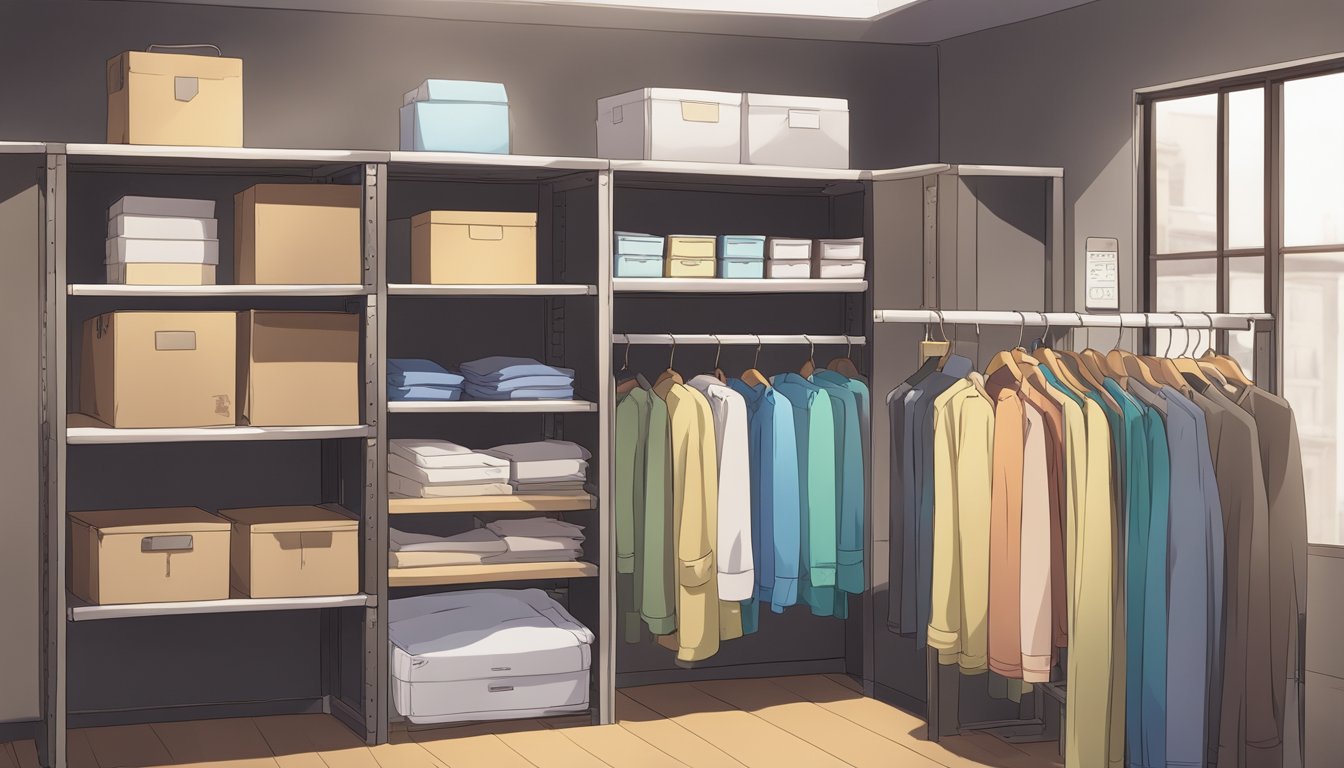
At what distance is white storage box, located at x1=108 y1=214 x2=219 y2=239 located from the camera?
14.4 feet

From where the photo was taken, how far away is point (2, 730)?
4609 mm

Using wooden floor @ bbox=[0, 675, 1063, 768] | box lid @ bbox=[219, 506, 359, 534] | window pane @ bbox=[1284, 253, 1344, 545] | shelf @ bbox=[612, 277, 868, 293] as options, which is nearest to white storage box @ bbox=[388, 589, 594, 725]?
wooden floor @ bbox=[0, 675, 1063, 768]

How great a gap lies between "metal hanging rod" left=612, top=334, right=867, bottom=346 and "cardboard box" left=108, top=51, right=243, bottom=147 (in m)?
1.48

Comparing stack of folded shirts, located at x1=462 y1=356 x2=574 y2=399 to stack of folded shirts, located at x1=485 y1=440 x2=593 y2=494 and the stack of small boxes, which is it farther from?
the stack of small boxes

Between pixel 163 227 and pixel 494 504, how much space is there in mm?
1395

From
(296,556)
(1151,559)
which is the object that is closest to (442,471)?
(296,556)

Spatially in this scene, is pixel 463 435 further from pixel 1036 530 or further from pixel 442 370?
pixel 1036 530

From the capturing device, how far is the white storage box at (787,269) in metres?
5.16

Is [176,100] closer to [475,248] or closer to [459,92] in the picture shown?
[459,92]

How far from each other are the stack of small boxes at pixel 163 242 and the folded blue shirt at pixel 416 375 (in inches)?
26.0

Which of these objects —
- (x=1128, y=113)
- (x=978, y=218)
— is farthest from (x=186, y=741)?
(x=1128, y=113)

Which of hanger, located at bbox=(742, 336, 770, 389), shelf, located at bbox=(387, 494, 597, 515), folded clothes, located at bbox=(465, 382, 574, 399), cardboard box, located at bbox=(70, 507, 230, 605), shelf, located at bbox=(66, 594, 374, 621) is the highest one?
hanger, located at bbox=(742, 336, 770, 389)

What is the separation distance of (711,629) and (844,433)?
0.85m

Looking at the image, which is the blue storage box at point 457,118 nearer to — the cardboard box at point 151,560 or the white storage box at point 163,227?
the white storage box at point 163,227
